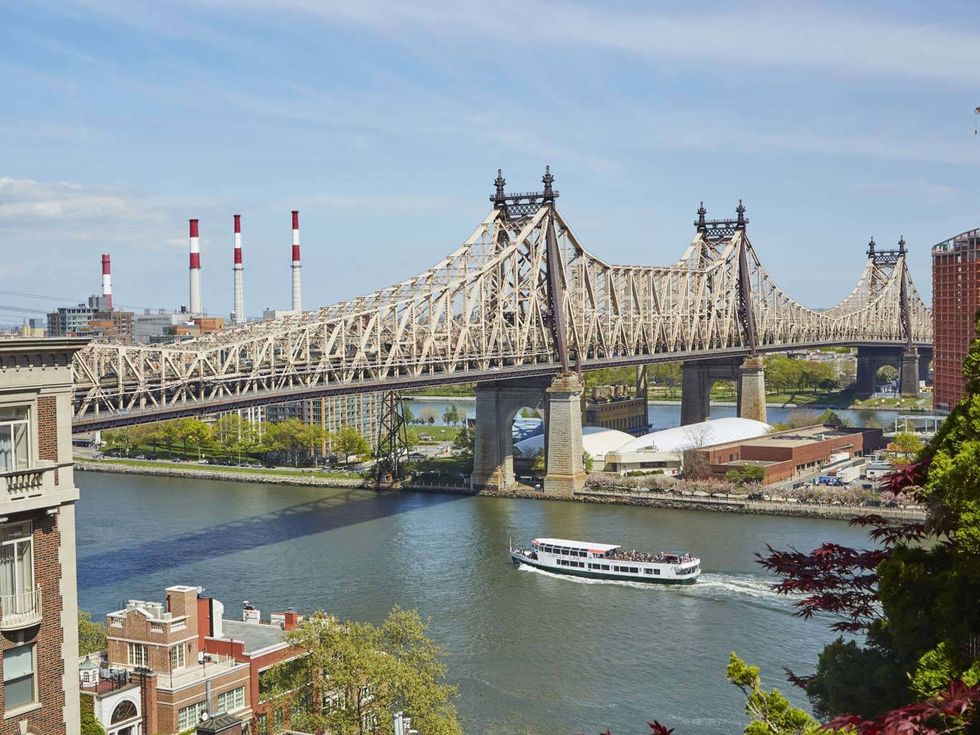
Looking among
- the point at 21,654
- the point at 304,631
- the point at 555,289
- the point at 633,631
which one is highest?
the point at 555,289

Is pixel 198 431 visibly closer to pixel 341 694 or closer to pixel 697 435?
pixel 697 435

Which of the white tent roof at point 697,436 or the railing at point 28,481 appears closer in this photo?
the railing at point 28,481

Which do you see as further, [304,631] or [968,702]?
[304,631]

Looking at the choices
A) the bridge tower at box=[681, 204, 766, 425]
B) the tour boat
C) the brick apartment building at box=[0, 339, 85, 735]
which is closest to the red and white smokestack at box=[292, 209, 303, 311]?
the bridge tower at box=[681, 204, 766, 425]

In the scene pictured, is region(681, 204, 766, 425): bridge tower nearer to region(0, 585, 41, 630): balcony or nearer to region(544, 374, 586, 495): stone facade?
region(544, 374, 586, 495): stone facade

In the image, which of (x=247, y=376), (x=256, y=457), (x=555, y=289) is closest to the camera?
(x=247, y=376)

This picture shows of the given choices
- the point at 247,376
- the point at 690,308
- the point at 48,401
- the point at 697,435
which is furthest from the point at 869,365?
the point at 48,401

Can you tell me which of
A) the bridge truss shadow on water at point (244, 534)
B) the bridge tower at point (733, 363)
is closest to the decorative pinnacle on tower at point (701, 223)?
the bridge tower at point (733, 363)

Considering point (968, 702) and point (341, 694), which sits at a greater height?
point (968, 702)

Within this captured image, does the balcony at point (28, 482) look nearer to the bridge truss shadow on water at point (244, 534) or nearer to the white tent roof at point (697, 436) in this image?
the bridge truss shadow on water at point (244, 534)
